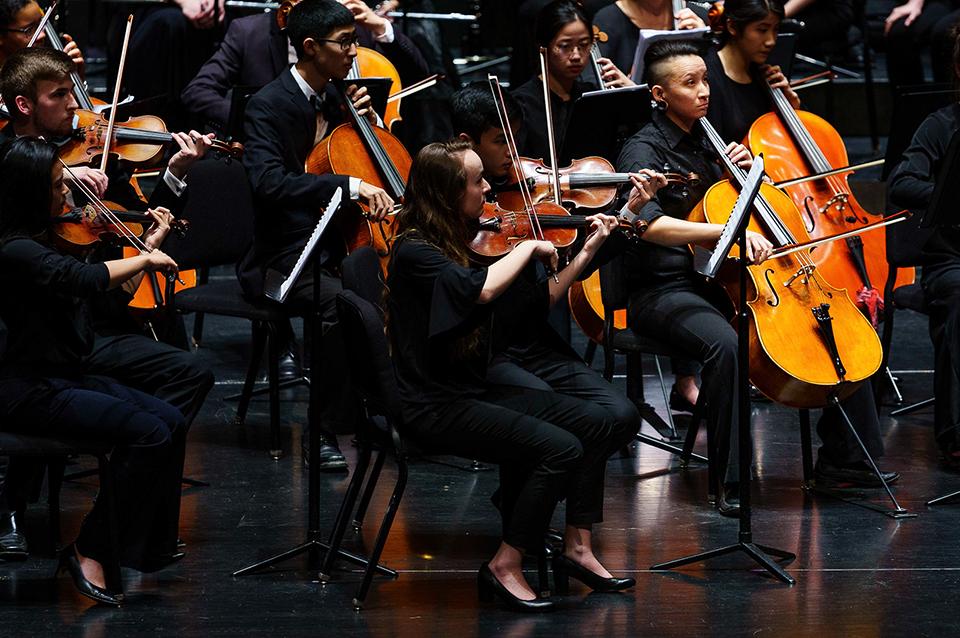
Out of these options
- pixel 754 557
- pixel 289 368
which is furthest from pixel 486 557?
pixel 289 368

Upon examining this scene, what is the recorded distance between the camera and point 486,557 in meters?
3.49

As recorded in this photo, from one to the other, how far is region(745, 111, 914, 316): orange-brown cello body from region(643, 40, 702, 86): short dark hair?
371 millimetres

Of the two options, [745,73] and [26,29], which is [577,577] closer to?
[745,73]

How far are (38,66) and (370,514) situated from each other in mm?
1458

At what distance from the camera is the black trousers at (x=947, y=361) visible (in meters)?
4.17

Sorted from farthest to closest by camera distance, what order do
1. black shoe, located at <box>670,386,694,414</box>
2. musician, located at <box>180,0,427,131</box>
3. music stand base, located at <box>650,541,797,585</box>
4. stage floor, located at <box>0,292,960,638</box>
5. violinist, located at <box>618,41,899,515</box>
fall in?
musician, located at <box>180,0,427,131</box>
black shoe, located at <box>670,386,694,414</box>
violinist, located at <box>618,41,899,515</box>
music stand base, located at <box>650,541,797,585</box>
stage floor, located at <box>0,292,960,638</box>

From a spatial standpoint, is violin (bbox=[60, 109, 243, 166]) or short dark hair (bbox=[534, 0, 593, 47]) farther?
short dark hair (bbox=[534, 0, 593, 47])

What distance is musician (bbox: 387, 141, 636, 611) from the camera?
10.3ft

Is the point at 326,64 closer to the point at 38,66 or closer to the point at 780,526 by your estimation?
the point at 38,66

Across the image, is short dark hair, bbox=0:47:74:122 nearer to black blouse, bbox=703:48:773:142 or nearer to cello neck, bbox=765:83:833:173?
black blouse, bbox=703:48:773:142

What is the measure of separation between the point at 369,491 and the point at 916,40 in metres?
3.95

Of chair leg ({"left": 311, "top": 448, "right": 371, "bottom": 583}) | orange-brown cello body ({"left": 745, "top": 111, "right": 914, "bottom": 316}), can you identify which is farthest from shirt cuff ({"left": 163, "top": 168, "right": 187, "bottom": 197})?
orange-brown cello body ({"left": 745, "top": 111, "right": 914, "bottom": 316})

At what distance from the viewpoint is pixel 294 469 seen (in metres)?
4.20

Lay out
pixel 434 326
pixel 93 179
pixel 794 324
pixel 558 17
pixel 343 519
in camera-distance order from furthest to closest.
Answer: pixel 558 17 → pixel 794 324 → pixel 93 179 → pixel 343 519 → pixel 434 326
